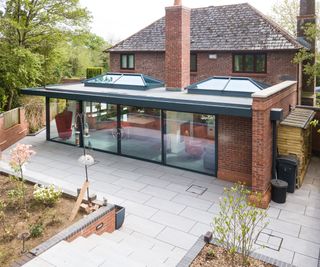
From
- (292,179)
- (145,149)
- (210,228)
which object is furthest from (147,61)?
(210,228)

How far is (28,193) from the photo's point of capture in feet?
28.0

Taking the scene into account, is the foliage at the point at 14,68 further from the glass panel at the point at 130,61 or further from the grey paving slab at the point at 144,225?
the grey paving slab at the point at 144,225

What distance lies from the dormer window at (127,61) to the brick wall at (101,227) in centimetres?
1678

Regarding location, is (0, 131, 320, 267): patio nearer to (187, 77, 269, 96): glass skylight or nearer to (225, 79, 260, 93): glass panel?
(187, 77, 269, 96): glass skylight

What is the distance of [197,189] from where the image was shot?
400 inches

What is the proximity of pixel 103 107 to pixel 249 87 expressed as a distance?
592cm

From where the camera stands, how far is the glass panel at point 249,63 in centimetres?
1858

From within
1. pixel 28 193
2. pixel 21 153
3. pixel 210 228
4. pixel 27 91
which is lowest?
pixel 210 228

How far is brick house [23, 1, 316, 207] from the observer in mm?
9922

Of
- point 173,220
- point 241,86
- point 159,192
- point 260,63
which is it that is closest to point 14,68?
point 159,192

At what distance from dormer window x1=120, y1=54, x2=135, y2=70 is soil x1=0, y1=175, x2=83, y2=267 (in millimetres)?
15610

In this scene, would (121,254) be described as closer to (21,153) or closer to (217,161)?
(21,153)

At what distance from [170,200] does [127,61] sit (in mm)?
15682

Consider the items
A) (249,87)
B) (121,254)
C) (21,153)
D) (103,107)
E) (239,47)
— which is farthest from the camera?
(239,47)
